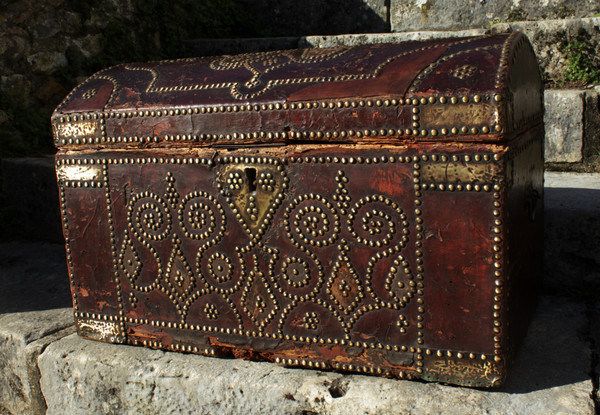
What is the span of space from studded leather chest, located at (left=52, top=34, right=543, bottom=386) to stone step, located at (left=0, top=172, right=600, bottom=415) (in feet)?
0.21

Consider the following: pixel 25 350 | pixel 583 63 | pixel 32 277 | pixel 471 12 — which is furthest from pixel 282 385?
pixel 471 12

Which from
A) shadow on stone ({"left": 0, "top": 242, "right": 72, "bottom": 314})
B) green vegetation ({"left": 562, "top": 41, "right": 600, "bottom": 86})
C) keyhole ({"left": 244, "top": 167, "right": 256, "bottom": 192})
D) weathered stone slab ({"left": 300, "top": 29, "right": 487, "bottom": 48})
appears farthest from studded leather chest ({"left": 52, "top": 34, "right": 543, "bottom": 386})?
weathered stone slab ({"left": 300, "top": 29, "right": 487, "bottom": 48})

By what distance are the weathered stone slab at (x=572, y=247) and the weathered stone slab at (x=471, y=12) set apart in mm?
1656

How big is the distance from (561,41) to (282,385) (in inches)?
93.5

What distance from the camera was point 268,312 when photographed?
172 cm

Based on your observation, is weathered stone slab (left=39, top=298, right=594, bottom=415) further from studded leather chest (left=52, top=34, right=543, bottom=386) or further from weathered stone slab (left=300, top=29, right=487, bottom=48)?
weathered stone slab (left=300, top=29, right=487, bottom=48)

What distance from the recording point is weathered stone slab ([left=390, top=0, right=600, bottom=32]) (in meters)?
3.43

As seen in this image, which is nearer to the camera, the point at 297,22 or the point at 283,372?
the point at 283,372

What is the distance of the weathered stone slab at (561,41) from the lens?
3.04 metres

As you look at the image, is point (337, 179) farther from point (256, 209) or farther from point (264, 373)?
point (264, 373)

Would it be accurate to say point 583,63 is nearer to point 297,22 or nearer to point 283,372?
point 297,22

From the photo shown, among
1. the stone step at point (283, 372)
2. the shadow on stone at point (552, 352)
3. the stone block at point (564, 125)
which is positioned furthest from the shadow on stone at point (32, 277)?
the stone block at point (564, 125)

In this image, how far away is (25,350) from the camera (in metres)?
2.04

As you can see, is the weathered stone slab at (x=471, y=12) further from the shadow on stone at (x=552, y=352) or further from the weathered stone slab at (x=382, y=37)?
the shadow on stone at (x=552, y=352)
